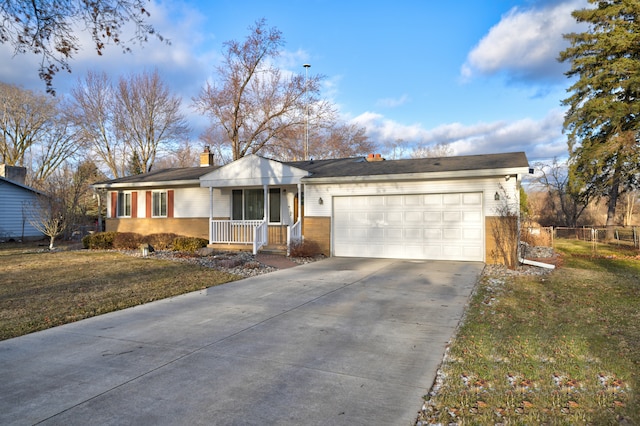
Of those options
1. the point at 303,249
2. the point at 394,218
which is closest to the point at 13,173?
the point at 303,249

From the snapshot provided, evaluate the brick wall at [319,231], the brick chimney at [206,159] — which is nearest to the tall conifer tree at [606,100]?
the brick wall at [319,231]

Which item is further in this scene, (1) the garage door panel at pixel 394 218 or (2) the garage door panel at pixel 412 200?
(1) the garage door panel at pixel 394 218

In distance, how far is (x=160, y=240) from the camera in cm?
1614

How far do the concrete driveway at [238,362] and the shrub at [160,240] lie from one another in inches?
373

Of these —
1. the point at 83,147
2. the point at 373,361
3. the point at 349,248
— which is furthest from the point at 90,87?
the point at 373,361

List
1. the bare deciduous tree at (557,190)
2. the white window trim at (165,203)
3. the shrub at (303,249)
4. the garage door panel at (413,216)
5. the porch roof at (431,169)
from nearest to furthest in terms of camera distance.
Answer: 1. the porch roof at (431,169)
2. the garage door panel at (413,216)
3. the shrub at (303,249)
4. the white window trim at (165,203)
5. the bare deciduous tree at (557,190)

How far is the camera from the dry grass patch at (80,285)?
6.14 m

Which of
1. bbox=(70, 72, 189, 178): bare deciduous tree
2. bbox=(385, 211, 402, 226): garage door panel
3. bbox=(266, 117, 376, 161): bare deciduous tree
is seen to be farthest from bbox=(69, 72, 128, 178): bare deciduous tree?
bbox=(385, 211, 402, 226): garage door panel

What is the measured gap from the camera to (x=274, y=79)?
27.5m

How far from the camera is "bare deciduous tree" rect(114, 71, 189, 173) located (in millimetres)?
31406

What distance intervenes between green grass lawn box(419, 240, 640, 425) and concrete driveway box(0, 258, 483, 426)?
0.99 ft

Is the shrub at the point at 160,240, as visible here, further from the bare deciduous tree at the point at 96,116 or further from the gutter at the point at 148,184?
the bare deciduous tree at the point at 96,116

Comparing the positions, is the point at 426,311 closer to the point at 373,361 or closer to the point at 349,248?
the point at 373,361

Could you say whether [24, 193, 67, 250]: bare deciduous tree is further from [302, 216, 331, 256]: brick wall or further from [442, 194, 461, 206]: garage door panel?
[442, 194, 461, 206]: garage door panel
